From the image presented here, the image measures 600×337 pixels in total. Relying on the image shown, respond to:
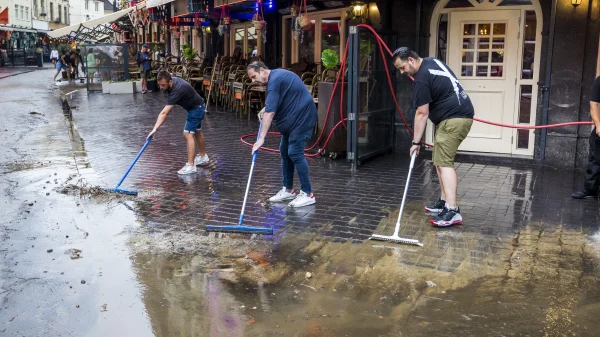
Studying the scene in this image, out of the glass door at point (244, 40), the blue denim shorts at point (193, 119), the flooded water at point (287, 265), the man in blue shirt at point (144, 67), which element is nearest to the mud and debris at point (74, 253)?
the flooded water at point (287, 265)

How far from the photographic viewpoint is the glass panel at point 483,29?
9.35 m

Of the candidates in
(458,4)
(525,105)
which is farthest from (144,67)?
(525,105)

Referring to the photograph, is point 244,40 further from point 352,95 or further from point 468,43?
point 352,95

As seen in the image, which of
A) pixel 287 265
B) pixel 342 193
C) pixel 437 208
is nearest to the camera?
pixel 287 265

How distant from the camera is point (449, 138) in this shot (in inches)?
232

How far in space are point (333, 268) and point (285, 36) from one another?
1118cm

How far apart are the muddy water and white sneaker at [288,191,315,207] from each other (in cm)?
106

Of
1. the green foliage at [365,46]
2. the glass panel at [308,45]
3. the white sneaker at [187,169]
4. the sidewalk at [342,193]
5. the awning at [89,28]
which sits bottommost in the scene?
the sidewalk at [342,193]

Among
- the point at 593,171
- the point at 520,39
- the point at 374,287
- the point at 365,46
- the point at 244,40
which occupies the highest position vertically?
the point at 244,40

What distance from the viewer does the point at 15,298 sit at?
4.32 metres

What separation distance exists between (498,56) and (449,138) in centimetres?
405

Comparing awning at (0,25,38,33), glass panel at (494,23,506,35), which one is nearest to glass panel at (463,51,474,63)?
glass panel at (494,23,506,35)

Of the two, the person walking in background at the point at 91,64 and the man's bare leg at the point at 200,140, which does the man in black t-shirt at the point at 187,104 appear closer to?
the man's bare leg at the point at 200,140

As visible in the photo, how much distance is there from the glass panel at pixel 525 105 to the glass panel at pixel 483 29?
1009 millimetres
